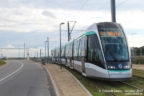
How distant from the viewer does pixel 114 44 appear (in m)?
13.7

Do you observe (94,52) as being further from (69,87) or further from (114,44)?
(69,87)

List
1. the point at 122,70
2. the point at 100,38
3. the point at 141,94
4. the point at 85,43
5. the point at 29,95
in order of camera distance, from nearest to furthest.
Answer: the point at 141,94, the point at 29,95, the point at 122,70, the point at 100,38, the point at 85,43

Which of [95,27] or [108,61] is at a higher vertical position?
[95,27]

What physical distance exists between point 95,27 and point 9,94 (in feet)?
21.6

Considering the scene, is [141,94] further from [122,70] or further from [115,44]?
[115,44]

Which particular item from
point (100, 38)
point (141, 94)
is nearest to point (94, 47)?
point (100, 38)

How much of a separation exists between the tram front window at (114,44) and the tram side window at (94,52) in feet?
1.38

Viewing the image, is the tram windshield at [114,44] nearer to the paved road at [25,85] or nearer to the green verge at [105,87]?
the green verge at [105,87]

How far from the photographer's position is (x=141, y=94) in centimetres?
1092

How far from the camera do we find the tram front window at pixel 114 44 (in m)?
13.4

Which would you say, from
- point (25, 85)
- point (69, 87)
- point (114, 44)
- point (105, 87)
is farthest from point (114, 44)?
point (25, 85)

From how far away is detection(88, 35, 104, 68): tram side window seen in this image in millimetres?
13727

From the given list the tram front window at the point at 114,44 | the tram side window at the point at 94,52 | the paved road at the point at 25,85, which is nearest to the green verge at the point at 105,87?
the tram side window at the point at 94,52

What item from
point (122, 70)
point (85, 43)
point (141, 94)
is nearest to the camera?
point (141, 94)
